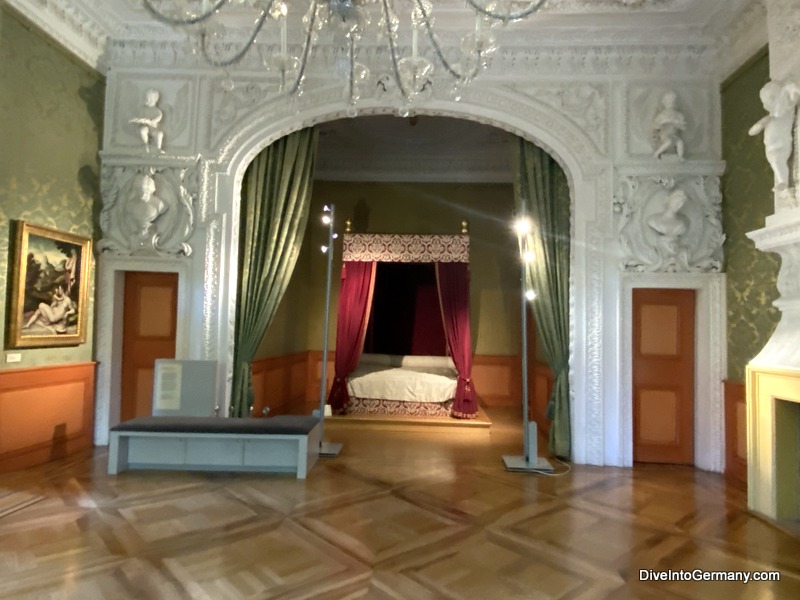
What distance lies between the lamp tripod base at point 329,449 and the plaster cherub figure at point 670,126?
4.18 meters

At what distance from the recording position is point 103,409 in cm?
492

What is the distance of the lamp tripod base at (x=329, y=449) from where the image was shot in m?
4.65

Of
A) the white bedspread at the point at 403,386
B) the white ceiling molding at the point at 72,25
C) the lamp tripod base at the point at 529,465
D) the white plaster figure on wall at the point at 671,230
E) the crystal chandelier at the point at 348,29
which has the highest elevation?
the white ceiling molding at the point at 72,25

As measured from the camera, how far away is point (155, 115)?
4938mm

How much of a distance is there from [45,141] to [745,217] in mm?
6193

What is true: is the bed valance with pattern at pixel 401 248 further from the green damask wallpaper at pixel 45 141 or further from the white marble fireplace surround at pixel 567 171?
the green damask wallpaper at pixel 45 141

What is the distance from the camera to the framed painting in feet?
13.1

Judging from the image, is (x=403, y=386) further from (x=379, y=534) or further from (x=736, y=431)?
(x=736, y=431)

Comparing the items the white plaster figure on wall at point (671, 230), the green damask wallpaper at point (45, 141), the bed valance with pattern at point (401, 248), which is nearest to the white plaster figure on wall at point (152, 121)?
the green damask wallpaper at point (45, 141)

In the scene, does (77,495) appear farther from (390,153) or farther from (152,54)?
(390,153)

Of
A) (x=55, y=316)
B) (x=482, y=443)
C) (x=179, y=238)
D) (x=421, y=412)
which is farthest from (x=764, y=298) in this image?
(x=55, y=316)

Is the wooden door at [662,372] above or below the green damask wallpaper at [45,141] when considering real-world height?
below

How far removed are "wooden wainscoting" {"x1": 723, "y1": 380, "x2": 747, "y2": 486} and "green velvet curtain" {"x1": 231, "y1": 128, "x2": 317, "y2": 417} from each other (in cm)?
436

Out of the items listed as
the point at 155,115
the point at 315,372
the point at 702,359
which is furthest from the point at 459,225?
the point at 155,115
